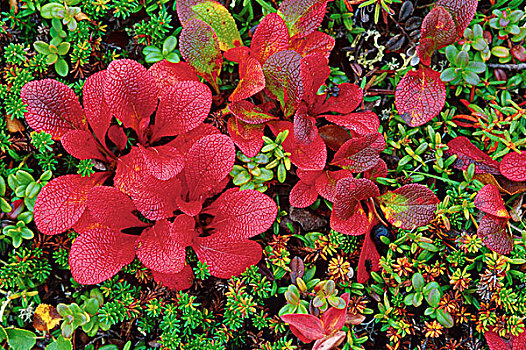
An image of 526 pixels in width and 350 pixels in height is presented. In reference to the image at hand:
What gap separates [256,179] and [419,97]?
2.31 feet

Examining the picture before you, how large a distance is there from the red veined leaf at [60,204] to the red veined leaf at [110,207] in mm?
58

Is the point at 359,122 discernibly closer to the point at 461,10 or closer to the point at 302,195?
the point at 302,195

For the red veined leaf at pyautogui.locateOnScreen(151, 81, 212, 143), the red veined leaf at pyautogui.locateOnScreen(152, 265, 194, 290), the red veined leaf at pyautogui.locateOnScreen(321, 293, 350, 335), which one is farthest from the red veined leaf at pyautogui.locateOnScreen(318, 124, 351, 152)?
the red veined leaf at pyautogui.locateOnScreen(152, 265, 194, 290)

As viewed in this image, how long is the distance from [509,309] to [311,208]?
2.71ft

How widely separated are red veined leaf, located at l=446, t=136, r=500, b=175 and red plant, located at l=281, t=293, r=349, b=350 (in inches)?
28.1

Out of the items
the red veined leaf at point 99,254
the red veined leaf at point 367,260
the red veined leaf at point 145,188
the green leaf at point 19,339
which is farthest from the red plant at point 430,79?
the green leaf at point 19,339

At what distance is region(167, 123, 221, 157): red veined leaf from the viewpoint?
5.37ft

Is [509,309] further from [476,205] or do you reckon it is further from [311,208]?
[311,208]

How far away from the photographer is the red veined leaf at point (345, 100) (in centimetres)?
169

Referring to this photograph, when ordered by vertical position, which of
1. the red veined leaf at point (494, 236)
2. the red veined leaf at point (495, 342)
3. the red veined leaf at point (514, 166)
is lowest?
the red veined leaf at point (495, 342)

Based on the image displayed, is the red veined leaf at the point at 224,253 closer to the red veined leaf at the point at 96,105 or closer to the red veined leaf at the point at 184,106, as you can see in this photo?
the red veined leaf at the point at 184,106

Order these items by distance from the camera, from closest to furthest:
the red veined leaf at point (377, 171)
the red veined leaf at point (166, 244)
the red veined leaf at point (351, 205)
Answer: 1. the red veined leaf at point (166, 244)
2. the red veined leaf at point (351, 205)
3. the red veined leaf at point (377, 171)

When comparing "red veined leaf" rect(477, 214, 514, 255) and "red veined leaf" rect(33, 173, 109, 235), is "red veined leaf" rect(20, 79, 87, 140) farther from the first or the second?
"red veined leaf" rect(477, 214, 514, 255)

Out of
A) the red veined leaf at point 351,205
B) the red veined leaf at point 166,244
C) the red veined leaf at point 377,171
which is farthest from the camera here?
the red veined leaf at point 377,171
